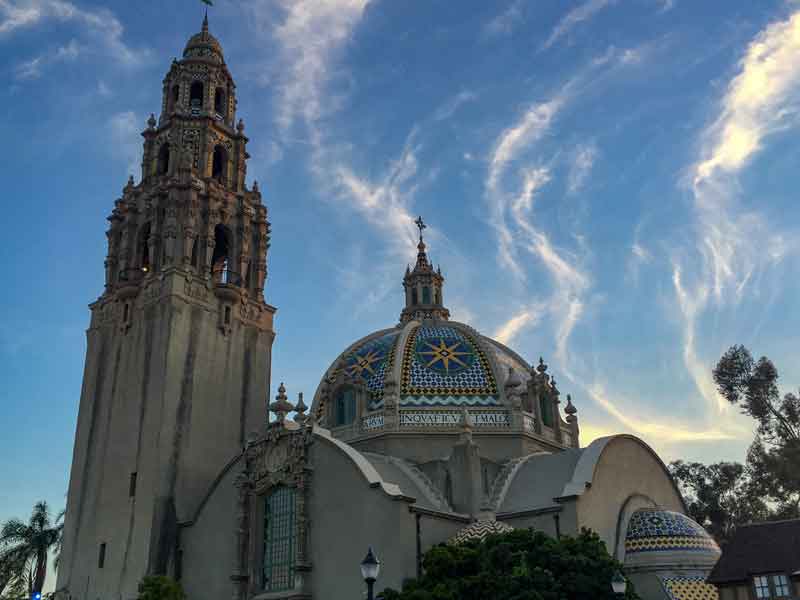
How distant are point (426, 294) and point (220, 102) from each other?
41.0ft

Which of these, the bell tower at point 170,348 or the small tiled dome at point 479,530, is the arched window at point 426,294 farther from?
the small tiled dome at point 479,530

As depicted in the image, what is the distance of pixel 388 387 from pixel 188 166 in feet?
40.5

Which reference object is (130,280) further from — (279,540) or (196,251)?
(279,540)

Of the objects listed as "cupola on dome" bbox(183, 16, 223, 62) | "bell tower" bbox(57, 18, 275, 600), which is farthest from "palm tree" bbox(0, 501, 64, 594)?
"cupola on dome" bbox(183, 16, 223, 62)

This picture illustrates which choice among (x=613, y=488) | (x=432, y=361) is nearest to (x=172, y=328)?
(x=432, y=361)

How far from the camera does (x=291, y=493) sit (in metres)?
26.6

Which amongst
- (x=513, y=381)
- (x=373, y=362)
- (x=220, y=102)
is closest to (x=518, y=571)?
(x=513, y=381)

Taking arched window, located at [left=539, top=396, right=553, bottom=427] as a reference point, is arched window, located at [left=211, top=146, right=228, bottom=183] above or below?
above

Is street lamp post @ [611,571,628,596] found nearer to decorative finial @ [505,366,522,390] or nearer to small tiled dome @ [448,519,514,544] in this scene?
small tiled dome @ [448,519,514,544]

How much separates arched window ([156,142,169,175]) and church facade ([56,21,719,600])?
0.08 metres

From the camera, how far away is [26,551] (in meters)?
40.1

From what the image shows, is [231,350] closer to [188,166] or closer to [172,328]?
[172,328]

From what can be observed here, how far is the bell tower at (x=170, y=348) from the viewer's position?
28484 mm

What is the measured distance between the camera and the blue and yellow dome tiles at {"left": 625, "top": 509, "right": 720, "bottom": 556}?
24016 millimetres
